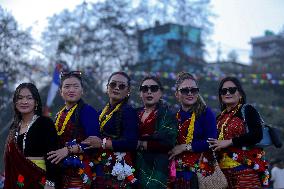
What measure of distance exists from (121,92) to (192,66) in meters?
24.9

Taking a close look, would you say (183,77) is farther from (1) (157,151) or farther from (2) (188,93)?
(1) (157,151)

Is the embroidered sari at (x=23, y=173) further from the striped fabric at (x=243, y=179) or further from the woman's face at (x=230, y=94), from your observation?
the woman's face at (x=230, y=94)

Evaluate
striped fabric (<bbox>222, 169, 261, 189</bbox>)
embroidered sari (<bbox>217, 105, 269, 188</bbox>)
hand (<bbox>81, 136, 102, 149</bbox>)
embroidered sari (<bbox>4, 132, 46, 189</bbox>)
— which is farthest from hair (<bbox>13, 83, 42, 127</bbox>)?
striped fabric (<bbox>222, 169, 261, 189</bbox>)

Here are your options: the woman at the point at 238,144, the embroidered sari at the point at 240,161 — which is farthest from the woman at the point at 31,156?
the embroidered sari at the point at 240,161

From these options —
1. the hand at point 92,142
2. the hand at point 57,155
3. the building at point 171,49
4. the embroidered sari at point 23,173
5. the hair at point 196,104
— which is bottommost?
the embroidered sari at point 23,173

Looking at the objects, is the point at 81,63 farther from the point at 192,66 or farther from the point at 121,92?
the point at 121,92

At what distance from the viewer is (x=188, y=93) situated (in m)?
5.46

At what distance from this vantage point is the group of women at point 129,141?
181 inches

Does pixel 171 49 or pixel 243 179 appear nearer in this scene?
pixel 243 179

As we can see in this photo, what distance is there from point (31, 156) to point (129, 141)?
1030 mm

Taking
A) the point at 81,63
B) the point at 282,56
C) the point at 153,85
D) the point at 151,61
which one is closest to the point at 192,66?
the point at 151,61

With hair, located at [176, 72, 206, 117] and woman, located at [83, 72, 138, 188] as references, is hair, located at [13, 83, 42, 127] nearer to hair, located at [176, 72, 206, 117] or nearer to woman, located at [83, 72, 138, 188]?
woman, located at [83, 72, 138, 188]

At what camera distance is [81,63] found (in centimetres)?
2777

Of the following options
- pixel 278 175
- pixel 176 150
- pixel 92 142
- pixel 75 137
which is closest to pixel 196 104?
pixel 176 150
